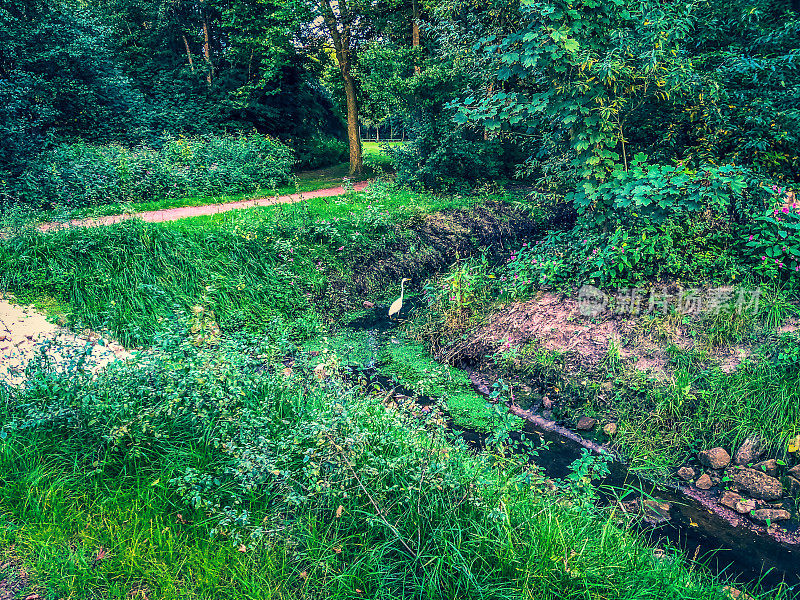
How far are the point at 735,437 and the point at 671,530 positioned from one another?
140 cm

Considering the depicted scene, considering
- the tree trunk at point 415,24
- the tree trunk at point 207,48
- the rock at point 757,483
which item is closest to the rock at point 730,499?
the rock at point 757,483

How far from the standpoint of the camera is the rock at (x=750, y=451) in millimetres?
4500

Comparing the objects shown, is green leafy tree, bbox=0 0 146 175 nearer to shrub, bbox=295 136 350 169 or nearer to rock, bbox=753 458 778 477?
shrub, bbox=295 136 350 169

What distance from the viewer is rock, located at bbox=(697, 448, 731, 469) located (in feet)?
14.9

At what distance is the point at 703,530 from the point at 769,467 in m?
1.10

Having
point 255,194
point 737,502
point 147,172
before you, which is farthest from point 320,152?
point 737,502

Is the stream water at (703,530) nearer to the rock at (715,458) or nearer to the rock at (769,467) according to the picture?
the rock at (715,458)

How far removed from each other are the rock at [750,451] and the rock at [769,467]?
2.8 inches

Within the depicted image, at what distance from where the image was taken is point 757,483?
13.9 ft

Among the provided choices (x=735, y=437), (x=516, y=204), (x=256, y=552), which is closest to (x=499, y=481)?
(x=256, y=552)

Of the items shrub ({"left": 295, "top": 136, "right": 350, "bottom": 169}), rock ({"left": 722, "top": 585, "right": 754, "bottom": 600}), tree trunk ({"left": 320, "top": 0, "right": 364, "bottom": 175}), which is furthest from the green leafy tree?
rock ({"left": 722, "top": 585, "right": 754, "bottom": 600})

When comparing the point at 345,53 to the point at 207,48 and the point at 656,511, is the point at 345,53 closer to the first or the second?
the point at 207,48

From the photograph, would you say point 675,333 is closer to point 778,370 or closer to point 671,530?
point 778,370

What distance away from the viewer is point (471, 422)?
17.5ft
